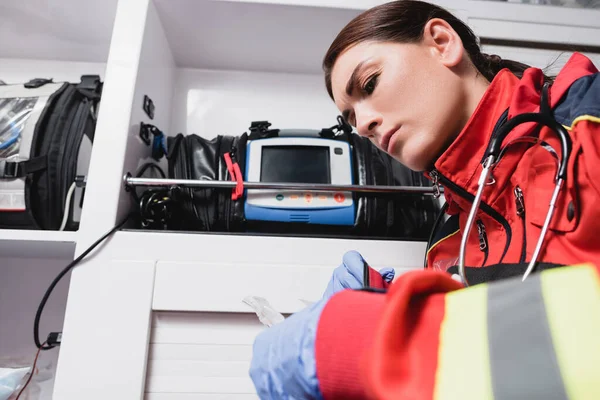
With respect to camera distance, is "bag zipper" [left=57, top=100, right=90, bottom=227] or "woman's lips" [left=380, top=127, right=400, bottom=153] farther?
"bag zipper" [left=57, top=100, right=90, bottom=227]

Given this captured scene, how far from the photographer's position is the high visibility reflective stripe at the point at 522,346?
15cm

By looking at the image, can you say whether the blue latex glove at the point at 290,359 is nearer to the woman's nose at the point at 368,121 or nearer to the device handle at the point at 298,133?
the woman's nose at the point at 368,121

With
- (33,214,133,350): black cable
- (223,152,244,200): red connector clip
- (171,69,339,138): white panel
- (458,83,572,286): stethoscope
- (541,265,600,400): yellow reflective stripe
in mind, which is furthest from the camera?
(171,69,339,138): white panel

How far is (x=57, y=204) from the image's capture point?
817 mm

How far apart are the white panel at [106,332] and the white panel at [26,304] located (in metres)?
0.46

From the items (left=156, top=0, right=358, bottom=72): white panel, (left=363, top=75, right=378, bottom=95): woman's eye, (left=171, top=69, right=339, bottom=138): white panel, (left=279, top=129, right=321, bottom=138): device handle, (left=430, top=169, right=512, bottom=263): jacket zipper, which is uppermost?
(left=156, top=0, right=358, bottom=72): white panel

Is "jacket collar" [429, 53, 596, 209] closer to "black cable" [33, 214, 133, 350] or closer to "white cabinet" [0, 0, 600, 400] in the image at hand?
"white cabinet" [0, 0, 600, 400]

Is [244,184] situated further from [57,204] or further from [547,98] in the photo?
[547,98]

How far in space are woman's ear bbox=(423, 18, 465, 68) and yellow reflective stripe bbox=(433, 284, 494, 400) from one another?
0.53 metres

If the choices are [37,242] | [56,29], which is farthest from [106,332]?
[56,29]

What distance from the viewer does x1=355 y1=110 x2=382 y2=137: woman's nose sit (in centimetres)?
63

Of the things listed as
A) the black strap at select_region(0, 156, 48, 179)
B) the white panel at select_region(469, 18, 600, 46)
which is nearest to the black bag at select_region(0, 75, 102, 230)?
the black strap at select_region(0, 156, 48, 179)

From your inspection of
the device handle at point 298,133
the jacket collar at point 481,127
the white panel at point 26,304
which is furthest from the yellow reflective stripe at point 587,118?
A: the white panel at point 26,304

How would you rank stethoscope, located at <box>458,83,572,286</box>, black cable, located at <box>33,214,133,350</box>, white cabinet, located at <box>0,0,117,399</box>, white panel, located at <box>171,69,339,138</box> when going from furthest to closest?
white panel, located at <box>171,69,339,138</box> < white cabinet, located at <box>0,0,117,399</box> < black cable, located at <box>33,214,133,350</box> < stethoscope, located at <box>458,83,572,286</box>
